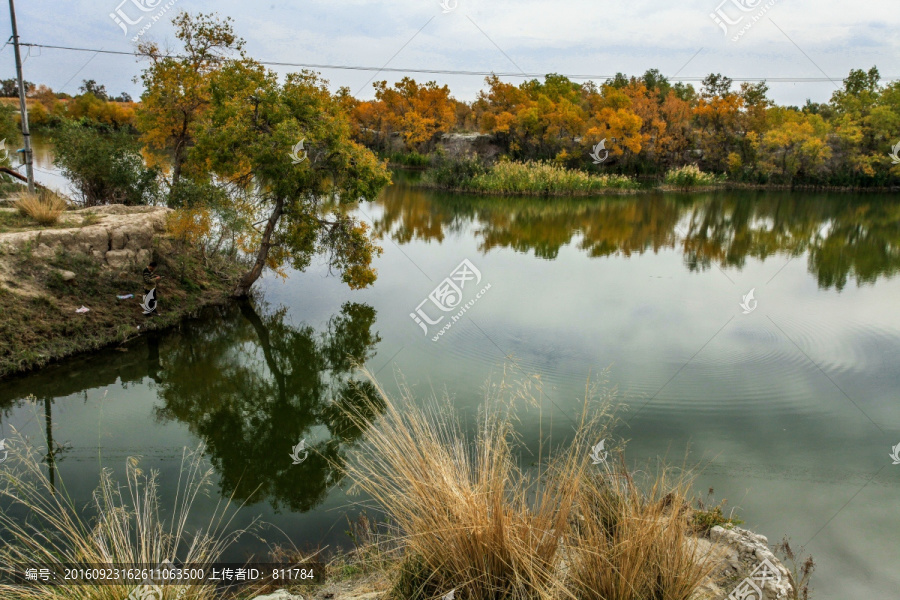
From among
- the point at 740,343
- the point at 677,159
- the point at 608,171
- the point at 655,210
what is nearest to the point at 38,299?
the point at 740,343

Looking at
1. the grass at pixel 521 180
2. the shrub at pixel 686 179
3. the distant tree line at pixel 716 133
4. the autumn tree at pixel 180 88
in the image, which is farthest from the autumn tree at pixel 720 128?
the autumn tree at pixel 180 88

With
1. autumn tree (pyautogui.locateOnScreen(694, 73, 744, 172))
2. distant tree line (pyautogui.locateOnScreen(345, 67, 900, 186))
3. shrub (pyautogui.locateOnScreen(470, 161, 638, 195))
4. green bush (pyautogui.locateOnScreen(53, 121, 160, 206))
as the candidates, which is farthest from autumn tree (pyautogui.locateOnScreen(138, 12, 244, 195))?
autumn tree (pyautogui.locateOnScreen(694, 73, 744, 172))

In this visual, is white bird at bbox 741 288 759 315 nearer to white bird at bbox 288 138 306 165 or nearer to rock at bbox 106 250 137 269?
white bird at bbox 288 138 306 165

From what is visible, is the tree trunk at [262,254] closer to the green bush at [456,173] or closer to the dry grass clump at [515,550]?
the dry grass clump at [515,550]

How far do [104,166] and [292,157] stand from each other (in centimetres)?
471

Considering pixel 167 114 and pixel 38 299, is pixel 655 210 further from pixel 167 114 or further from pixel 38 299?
pixel 38 299

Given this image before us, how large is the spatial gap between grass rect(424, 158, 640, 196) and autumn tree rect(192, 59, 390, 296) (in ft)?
46.3

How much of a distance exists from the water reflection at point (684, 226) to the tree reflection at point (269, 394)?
243 inches

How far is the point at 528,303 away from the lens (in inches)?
358

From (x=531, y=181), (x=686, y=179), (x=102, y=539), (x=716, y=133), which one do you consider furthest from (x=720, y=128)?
(x=102, y=539)

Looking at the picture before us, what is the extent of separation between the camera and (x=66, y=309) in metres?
7.09

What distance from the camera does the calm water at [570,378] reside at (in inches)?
175

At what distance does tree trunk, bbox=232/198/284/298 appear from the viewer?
28.6 ft

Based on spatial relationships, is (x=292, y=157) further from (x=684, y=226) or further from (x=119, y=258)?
(x=684, y=226)
